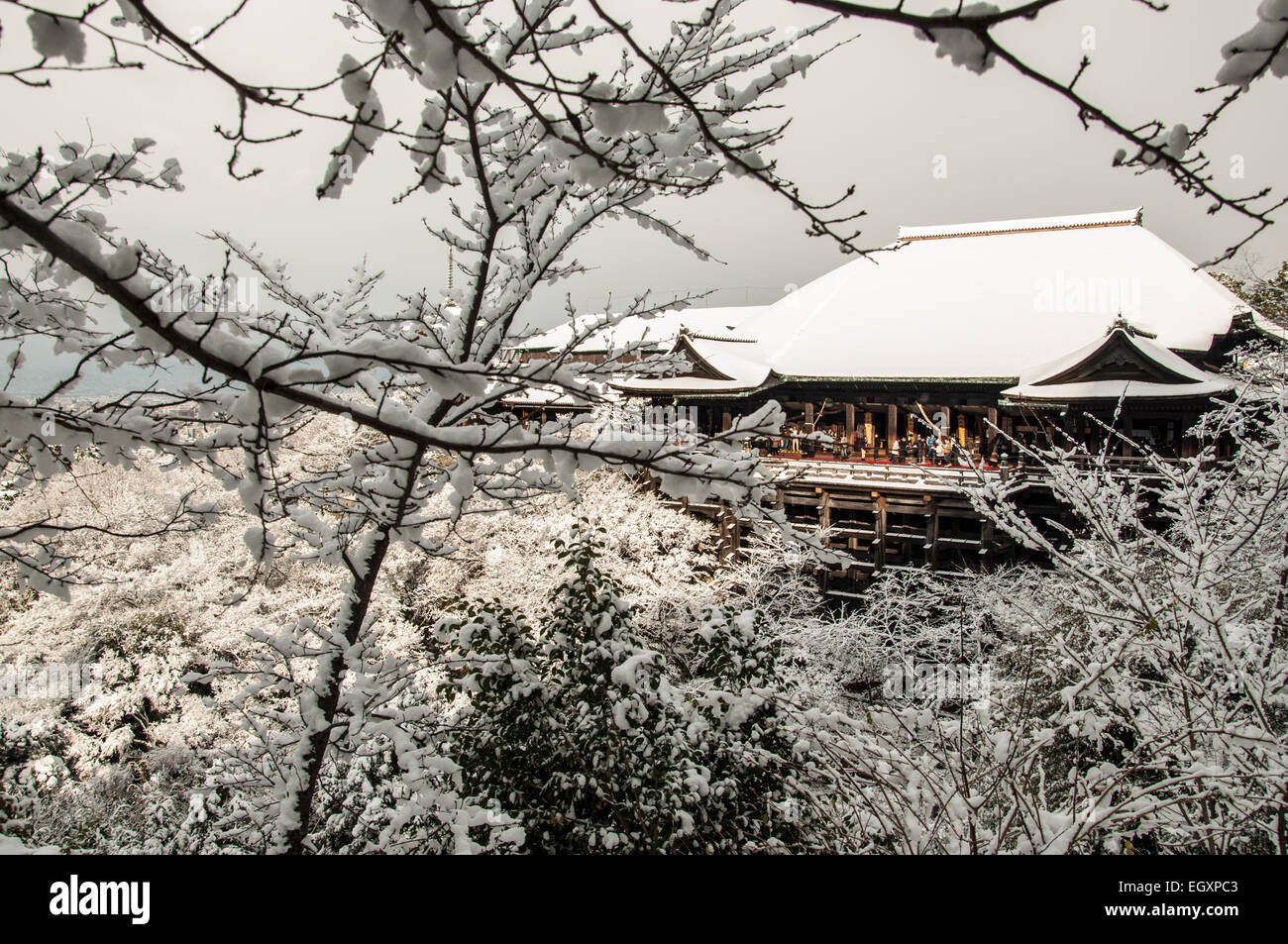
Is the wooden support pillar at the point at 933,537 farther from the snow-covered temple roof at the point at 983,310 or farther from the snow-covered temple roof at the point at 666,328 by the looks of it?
the snow-covered temple roof at the point at 666,328

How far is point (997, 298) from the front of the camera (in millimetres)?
18156

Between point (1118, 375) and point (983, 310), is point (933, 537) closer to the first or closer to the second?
point (1118, 375)

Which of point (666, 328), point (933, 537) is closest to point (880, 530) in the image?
point (933, 537)

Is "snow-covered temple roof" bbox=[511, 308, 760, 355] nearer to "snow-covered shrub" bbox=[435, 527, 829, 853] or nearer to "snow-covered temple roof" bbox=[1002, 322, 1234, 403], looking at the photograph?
"snow-covered temple roof" bbox=[1002, 322, 1234, 403]

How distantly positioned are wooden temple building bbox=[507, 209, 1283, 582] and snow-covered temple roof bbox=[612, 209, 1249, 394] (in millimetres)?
60

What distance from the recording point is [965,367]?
51.5ft

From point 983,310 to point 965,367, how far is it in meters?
3.29

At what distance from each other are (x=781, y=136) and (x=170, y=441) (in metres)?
2.72

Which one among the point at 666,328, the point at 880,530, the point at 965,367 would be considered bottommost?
the point at 880,530

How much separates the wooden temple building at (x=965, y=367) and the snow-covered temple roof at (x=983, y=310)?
0.06 metres

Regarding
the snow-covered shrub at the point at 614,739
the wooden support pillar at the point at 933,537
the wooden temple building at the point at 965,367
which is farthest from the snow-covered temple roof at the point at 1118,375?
the snow-covered shrub at the point at 614,739

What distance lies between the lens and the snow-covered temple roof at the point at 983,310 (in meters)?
15.7
